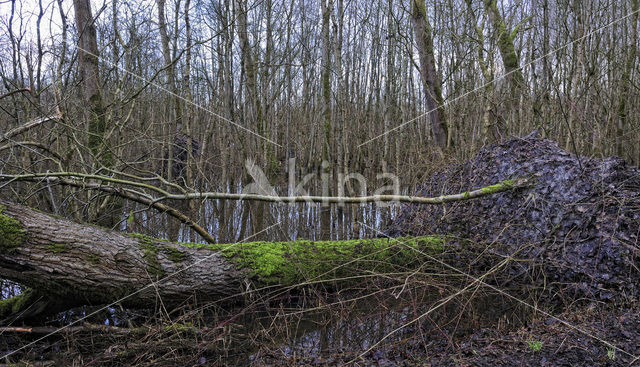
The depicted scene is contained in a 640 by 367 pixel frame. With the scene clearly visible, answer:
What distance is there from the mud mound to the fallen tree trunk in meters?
0.85

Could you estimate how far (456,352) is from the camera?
230 cm

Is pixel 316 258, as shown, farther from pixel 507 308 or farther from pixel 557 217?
pixel 557 217

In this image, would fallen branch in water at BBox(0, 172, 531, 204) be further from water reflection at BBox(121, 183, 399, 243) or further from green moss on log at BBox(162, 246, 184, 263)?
water reflection at BBox(121, 183, 399, 243)

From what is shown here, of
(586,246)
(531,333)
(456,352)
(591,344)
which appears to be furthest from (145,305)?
(586,246)

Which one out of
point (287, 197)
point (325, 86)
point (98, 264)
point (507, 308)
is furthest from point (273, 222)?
point (507, 308)

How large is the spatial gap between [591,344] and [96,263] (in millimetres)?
3110

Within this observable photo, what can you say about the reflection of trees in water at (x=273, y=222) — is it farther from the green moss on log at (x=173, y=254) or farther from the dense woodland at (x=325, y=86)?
the green moss on log at (x=173, y=254)

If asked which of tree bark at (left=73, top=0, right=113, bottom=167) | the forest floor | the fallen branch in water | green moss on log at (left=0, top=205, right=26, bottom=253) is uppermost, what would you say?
tree bark at (left=73, top=0, right=113, bottom=167)

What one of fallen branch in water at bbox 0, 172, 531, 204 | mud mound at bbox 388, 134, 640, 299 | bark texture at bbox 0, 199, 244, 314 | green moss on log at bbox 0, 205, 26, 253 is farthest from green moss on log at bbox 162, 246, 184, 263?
mud mound at bbox 388, 134, 640, 299

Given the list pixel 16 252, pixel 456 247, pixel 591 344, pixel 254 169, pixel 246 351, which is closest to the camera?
pixel 591 344

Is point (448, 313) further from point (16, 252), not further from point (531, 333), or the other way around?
point (16, 252)

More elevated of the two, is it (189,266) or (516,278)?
(189,266)

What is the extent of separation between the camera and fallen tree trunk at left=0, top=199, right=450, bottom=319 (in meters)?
2.41

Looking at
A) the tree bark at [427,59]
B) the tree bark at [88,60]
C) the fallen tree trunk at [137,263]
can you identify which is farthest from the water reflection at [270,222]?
the fallen tree trunk at [137,263]
